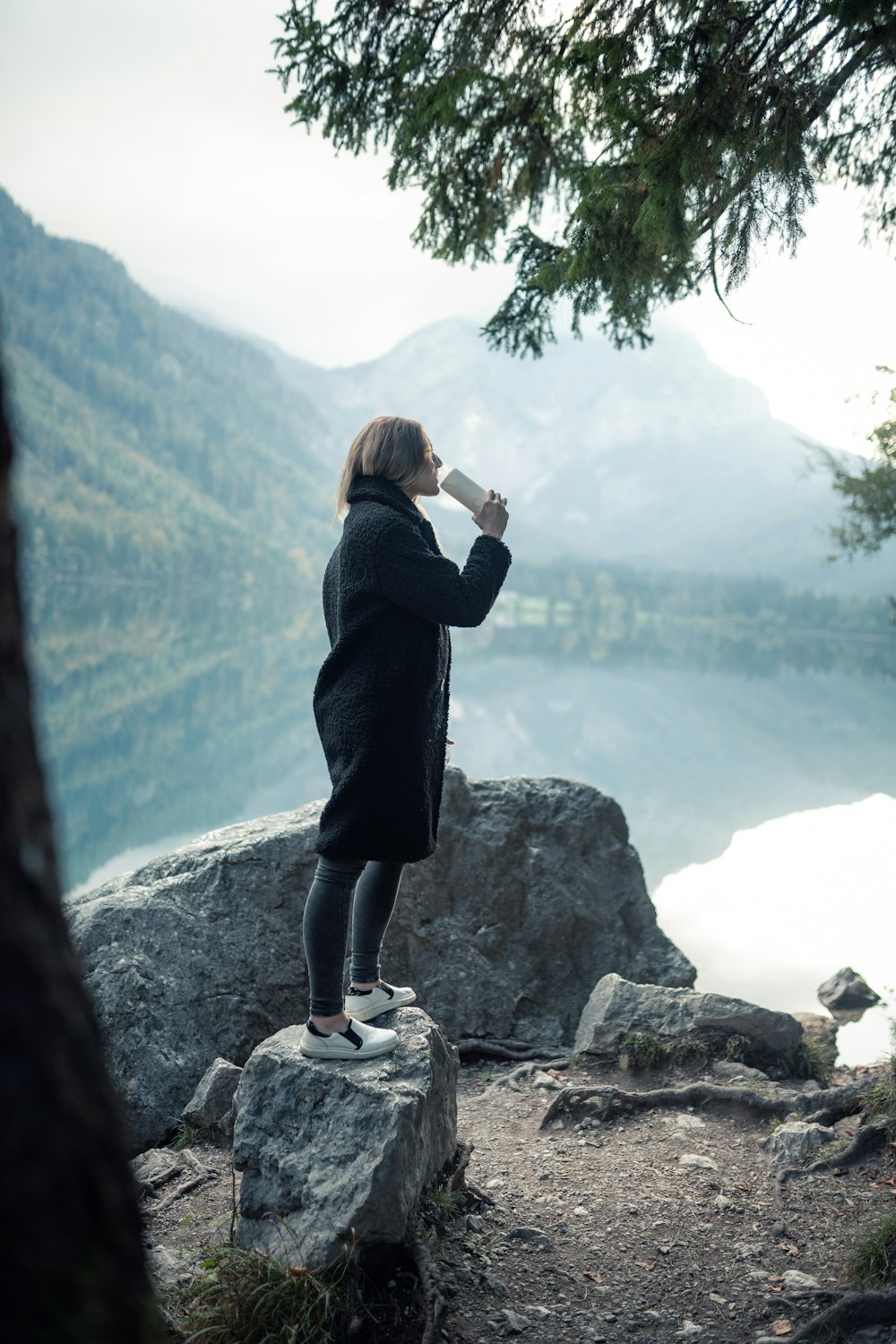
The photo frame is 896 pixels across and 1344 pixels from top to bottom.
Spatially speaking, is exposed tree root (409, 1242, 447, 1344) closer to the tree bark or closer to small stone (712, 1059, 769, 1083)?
the tree bark

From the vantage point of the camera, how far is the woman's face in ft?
12.2

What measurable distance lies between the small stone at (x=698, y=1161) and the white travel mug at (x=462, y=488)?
129 inches

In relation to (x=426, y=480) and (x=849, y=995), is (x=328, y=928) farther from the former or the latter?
(x=849, y=995)

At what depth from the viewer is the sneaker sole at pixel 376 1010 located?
12.8ft

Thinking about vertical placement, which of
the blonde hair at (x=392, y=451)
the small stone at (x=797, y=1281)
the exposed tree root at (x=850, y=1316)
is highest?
the blonde hair at (x=392, y=451)

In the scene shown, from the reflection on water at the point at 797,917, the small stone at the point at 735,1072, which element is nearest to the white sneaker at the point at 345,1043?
the small stone at the point at 735,1072

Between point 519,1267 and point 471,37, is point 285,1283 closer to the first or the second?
point 519,1267

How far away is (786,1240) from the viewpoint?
155 inches

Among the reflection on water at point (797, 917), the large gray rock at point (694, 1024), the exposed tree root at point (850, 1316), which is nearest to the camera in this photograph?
the exposed tree root at point (850, 1316)

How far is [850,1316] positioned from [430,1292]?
1.33 metres

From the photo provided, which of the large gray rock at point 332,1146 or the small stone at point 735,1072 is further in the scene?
the small stone at point 735,1072

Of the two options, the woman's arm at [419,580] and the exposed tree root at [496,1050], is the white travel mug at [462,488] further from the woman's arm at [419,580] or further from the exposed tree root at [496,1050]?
the exposed tree root at [496,1050]

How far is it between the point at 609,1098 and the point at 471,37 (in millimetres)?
5559

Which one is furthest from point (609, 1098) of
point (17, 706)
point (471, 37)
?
point (471, 37)
